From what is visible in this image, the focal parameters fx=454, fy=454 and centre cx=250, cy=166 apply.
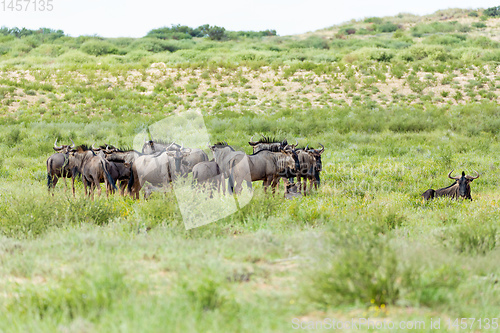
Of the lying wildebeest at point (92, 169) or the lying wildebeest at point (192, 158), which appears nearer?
the lying wildebeest at point (92, 169)

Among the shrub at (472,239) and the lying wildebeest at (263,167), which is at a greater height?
the lying wildebeest at (263,167)

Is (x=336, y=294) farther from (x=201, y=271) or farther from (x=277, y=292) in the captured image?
(x=201, y=271)

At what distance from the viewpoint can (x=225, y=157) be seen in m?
10.6

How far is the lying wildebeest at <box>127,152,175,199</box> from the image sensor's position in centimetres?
984

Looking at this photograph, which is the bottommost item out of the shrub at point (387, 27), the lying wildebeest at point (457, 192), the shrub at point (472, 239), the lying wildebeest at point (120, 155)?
the lying wildebeest at point (457, 192)

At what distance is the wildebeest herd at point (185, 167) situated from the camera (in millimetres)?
9812

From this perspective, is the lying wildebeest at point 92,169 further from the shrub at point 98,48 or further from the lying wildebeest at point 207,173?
the shrub at point 98,48

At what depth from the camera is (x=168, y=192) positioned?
794cm

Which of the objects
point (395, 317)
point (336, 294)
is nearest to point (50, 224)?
point (336, 294)

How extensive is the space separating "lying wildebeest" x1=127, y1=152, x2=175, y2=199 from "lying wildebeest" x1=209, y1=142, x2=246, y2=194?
118cm

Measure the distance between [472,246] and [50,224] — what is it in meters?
6.30

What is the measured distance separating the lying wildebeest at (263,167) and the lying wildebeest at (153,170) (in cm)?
135

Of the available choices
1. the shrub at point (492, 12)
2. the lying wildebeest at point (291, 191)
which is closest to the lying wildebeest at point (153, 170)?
the lying wildebeest at point (291, 191)

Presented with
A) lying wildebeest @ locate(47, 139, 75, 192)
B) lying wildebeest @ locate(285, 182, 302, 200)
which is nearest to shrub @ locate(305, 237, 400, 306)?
lying wildebeest @ locate(285, 182, 302, 200)
